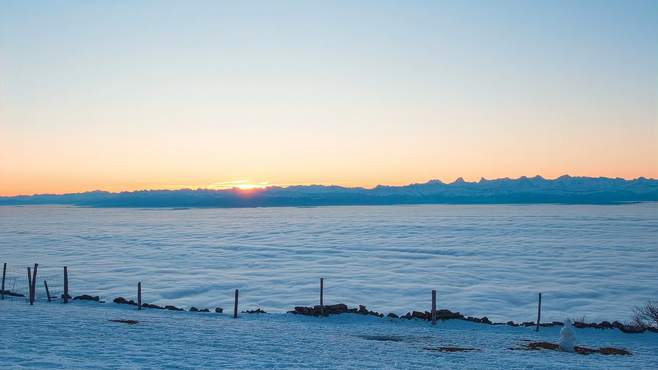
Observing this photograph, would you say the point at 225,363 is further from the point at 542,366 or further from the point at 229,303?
the point at 229,303

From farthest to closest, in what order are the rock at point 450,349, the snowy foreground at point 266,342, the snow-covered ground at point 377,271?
the snow-covered ground at point 377,271 → the rock at point 450,349 → the snowy foreground at point 266,342

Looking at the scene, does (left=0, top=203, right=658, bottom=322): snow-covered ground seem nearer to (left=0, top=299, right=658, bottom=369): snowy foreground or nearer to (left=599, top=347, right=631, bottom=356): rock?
(left=0, top=299, right=658, bottom=369): snowy foreground

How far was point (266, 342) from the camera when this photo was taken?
2091 centimetres

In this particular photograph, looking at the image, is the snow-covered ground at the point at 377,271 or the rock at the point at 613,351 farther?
the snow-covered ground at the point at 377,271

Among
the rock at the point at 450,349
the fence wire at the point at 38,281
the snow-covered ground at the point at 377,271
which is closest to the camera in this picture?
the rock at the point at 450,349

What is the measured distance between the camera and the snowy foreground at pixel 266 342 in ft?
55.5

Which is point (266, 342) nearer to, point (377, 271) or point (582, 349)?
point (582, 349)

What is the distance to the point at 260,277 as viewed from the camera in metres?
54.1

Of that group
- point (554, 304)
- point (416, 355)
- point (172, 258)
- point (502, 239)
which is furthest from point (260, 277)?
point (502, 239)

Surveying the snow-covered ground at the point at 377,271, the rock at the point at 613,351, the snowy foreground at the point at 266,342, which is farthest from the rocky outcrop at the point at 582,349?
the snow-covered ground at the point at 377,271

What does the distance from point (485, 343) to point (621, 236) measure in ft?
277

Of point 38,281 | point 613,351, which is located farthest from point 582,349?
point 38,281

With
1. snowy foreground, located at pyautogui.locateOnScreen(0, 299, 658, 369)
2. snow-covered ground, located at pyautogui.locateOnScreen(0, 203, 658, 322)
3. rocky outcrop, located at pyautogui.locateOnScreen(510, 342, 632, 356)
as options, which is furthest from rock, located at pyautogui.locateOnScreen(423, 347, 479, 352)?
snow-covered ground, located at pyautogui.locateOnScreen(0, 203, 658, 322)

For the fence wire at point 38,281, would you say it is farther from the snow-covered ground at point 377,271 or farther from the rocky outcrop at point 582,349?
the rocky outcrop at point 582,349
